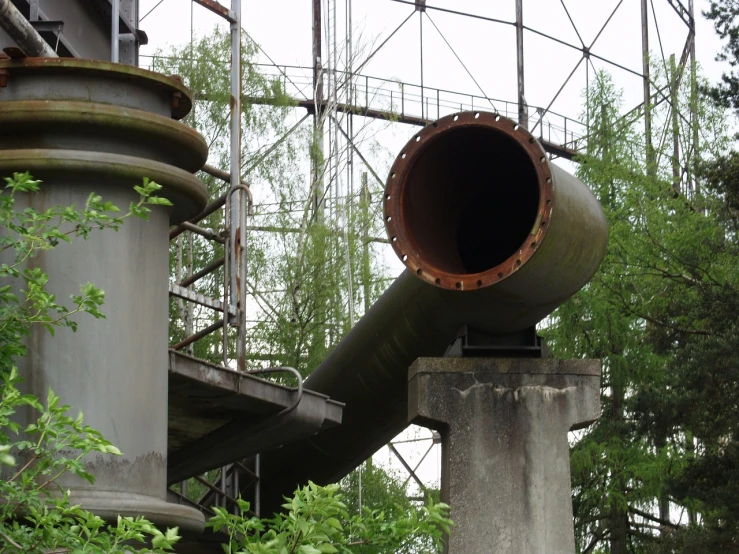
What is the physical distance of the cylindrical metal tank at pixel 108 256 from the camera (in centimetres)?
582

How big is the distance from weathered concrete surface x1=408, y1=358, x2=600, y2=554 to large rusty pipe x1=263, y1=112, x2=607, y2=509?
0.34 m

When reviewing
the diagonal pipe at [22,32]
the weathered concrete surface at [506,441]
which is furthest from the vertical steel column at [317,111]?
the diagonal pipe at [22,32]

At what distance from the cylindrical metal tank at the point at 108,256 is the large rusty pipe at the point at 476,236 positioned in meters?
1.34

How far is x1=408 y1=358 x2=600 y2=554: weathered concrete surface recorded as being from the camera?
6684mm

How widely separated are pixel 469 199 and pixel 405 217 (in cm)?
72

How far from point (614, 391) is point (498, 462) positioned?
660 inches

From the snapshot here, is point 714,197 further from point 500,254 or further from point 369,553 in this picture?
point 500,254

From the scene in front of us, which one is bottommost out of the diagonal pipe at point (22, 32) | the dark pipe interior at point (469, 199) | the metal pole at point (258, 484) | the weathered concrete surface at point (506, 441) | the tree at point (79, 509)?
the tree at point (79, 509)

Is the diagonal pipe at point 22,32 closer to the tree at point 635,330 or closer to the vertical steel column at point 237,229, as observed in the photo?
the vertical steel column at point 237,229

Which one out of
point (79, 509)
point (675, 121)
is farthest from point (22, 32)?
point (675, 121)

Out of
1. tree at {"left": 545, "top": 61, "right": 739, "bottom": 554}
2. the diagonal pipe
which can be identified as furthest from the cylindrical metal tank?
tree at {"left": 545, "top": 61, "right": 739, "bottom": 554}

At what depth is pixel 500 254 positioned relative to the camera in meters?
7.79

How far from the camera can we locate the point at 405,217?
7.06 metres

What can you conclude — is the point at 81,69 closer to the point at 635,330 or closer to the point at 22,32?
the point at 22,32
